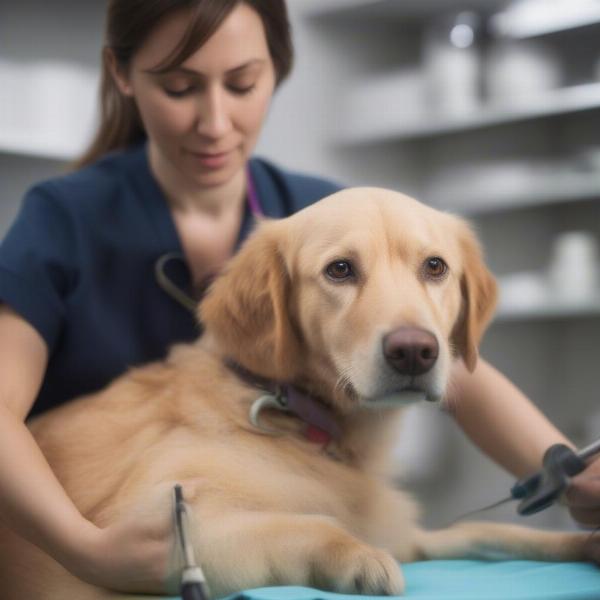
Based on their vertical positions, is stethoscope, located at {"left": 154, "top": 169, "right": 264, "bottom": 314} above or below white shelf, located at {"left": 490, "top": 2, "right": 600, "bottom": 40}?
below

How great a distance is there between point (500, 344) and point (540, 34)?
4.31 ft

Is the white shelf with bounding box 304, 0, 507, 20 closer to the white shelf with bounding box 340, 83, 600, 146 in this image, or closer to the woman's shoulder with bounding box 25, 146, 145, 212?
the white shelf with bounding box 340, 83, 600, 146

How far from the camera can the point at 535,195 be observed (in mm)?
3658

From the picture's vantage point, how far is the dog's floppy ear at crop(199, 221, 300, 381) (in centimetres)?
116

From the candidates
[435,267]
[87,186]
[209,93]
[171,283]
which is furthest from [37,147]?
[435,267]

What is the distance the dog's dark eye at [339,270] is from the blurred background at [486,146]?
243 cm

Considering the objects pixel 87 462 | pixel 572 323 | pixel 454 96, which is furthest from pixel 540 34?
pixel 87 462

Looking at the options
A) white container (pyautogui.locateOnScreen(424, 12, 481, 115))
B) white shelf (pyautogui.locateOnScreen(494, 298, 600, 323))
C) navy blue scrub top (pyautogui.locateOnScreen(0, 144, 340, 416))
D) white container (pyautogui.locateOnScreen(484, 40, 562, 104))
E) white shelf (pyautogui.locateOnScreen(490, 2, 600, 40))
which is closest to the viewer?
navy blue scrub top (pyautogui.locateOnScreen(0, 144, 340, 416))

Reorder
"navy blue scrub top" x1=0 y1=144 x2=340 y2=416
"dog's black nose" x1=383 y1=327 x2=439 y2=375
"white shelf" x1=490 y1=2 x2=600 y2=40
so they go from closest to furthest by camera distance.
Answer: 1. "dog's black nose" x1=383 y1=327 x2=439 y2=375
2. "navy blue scrub top" x1=0 y1=144 x2=340 y2=416
3. "white shelf" x1=490 y1=2 x2=600 y2=40

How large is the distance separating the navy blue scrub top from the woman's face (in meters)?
0.13

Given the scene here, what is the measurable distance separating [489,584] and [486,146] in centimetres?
329

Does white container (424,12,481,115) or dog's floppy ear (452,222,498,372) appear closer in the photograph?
dog's floppy ear (452,222,498,372)

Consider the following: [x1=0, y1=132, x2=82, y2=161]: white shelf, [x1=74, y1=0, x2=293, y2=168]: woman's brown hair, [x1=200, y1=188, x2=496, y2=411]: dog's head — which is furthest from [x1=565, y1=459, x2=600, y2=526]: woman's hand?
[x1=0, y1=132, x2=82, y2=161]: white shelf

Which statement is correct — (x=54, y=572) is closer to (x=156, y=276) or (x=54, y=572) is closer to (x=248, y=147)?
(x=156, y=276)
